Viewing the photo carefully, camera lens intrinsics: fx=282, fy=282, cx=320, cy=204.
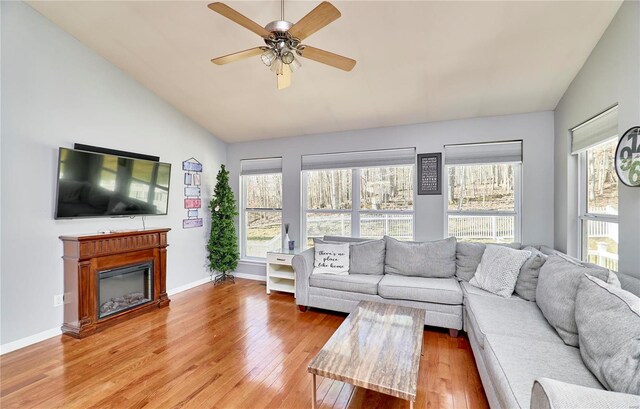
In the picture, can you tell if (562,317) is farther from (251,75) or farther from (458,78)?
(251,75)

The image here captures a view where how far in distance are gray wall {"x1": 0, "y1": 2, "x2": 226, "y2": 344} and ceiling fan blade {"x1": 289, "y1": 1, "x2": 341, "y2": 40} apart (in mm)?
2742

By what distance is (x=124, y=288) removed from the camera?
342 centimetres

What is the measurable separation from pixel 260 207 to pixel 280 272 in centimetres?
137

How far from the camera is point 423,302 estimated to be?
295cm

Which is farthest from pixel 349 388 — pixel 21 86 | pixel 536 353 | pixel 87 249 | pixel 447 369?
pixel 21 86

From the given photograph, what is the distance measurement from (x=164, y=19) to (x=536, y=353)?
12.8ft

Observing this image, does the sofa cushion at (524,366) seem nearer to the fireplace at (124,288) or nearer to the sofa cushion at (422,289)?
the sofa cushion at (422,289)

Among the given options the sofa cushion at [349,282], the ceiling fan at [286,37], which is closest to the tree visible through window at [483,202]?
the sofa cushion at [349,282]

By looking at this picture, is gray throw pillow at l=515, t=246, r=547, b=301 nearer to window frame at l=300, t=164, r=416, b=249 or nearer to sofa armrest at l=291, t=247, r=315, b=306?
window frame at l=300, t=164, r=416, b=249

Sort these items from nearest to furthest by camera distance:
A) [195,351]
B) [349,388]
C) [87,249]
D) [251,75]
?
[349,388]
[195,351]
[87,249]
[251,75]

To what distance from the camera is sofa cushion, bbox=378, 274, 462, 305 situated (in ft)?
9.36

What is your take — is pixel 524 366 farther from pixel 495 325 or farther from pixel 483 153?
pixel 483 153

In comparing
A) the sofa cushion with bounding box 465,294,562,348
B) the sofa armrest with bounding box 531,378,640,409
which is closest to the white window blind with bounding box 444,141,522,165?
the sofa cushion with bounding box 465,294,562,348

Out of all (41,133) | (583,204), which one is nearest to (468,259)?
(583,204)
